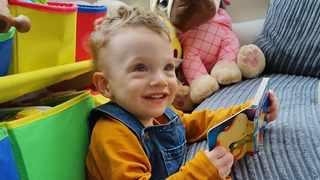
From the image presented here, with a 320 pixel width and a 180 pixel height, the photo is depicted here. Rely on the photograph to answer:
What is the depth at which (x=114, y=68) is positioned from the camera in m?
0.83

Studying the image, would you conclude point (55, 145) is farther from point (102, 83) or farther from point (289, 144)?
point (289, 144)

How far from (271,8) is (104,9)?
820 millimetres

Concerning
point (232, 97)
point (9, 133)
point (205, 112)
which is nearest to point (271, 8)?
point (232, 97)

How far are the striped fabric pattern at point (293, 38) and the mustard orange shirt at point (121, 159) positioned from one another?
885 mm

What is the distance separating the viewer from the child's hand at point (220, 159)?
72cm

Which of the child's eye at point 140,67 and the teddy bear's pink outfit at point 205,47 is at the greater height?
the child's eye at point 140,67

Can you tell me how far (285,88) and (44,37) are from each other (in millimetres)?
764

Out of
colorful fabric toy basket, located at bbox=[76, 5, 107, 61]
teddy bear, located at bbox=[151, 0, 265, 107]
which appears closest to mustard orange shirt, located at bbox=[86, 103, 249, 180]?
colorful fabric toy basket, located at bbox=[76, 5, 107, 61]

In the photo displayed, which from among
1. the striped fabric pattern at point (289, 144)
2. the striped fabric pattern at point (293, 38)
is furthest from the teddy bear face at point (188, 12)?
the striped fabric pattern at point (289, 144)

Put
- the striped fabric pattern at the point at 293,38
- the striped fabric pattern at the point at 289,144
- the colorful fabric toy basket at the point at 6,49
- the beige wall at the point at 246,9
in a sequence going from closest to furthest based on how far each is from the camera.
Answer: the colorful fabric toy basket at the point at 6,49, the striped fabric pattern at the point at 289,144, the striped fabric pattern at the point at 293,38, the beige wall at the point at 246,9

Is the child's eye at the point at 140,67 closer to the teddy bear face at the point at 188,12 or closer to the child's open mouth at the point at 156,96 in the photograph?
the child's open mouth at the point at 156,96

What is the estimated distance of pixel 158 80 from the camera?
80cm

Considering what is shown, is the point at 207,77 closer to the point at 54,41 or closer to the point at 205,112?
the point at 205,112

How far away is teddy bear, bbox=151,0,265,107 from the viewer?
153cm
